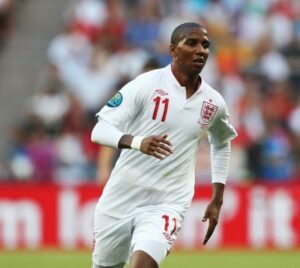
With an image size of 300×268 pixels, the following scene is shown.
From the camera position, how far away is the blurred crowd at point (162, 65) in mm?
18297

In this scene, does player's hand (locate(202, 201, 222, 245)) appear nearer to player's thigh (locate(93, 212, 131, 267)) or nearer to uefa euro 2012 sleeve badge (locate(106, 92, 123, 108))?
player's thigh (locate(93, 212, 131, 267))

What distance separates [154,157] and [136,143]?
56cm

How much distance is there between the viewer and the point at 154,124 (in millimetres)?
8914

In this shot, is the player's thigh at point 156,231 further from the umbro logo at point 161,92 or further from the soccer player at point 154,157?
the umbro logo at point 161,92

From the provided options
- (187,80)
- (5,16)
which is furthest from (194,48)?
(5,16)

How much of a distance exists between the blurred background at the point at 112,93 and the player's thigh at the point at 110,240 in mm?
7086

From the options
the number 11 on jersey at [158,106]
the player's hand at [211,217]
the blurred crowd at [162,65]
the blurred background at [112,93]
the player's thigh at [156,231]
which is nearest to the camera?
the player's thigh at [156,231]

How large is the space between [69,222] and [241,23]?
198 inches

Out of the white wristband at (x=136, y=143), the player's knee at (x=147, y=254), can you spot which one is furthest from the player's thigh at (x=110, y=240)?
the white wristband at (x=136, y=143)

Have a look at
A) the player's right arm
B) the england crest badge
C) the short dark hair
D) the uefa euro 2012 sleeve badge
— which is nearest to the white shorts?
the player's right arm

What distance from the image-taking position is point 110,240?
9.10m

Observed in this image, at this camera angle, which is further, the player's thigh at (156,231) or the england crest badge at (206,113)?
the england crest badge at (206,113)

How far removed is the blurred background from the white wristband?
7739 mm

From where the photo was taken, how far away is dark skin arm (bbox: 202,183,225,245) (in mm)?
9188
